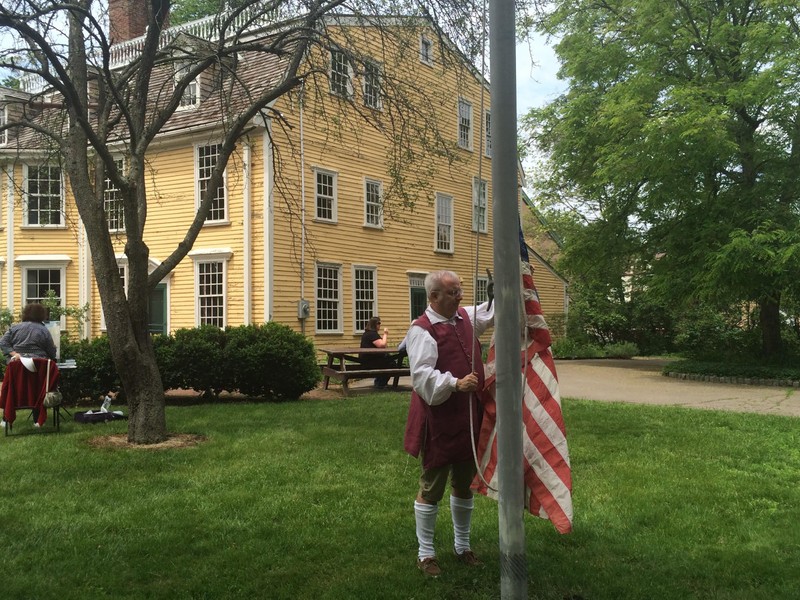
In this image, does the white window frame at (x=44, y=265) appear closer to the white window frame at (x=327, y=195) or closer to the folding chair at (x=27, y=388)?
the white window frame at (x=327, y=195)

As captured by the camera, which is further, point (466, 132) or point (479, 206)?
point (466, 132)

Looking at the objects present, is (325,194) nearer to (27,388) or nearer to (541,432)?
(27,388)

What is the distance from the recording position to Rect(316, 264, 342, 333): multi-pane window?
760 inches

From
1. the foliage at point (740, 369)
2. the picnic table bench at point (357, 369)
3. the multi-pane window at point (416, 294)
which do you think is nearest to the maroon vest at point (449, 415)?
the picnic table bench at point (357, 369)

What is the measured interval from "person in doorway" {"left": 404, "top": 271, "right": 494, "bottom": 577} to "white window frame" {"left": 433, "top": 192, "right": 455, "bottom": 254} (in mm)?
19276

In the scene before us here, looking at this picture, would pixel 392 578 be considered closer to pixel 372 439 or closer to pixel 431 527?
pixel 431 527

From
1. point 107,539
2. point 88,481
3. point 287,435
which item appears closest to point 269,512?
point 107,539

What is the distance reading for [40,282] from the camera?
67.2 feet

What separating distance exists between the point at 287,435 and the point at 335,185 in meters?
12.1

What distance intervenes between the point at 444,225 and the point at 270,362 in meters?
12.8

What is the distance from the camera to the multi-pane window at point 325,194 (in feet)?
63.4

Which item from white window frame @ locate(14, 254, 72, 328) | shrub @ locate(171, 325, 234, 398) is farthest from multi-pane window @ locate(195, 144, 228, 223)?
shrub @ locate(171, 325, 234, 398)

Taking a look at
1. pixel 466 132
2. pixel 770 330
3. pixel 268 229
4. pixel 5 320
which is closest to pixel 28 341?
pixel 268 229

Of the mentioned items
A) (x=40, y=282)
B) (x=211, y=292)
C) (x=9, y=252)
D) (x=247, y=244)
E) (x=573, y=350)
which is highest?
(x=9, y=252)
